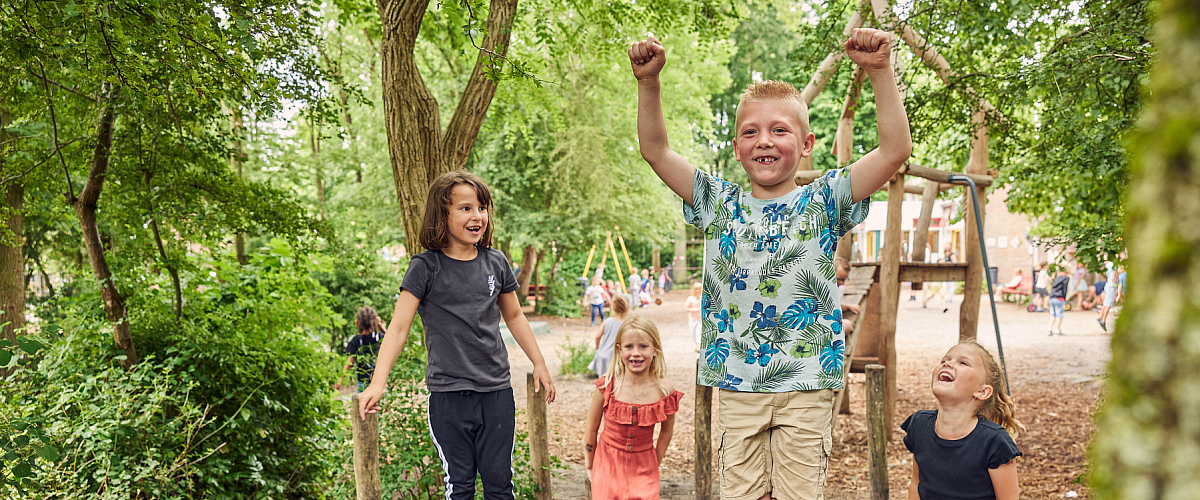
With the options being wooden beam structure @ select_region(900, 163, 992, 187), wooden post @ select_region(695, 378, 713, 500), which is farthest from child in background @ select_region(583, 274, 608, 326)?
wooden post @ select_region(695, 378, 713, 500)

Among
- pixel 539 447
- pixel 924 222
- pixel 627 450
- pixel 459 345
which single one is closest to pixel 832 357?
pixel 459 345

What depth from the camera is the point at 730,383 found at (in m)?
2.41

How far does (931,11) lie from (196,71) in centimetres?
445

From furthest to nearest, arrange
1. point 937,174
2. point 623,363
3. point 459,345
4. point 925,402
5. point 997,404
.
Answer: point 925,402, point 937,174, point 623,363, point 459,345, point 997,404

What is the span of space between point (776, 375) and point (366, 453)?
2.07 m

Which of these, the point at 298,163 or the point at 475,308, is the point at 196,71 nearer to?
the point at 475,308

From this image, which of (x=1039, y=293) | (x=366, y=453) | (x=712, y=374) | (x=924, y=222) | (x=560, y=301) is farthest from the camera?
(x=560, y=301)

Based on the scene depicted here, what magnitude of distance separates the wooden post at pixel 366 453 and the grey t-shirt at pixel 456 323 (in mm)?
513

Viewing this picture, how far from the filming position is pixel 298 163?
14.8 metres

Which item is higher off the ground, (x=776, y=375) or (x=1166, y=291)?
(x=1166, y=291)

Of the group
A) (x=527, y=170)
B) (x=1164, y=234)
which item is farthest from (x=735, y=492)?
(x=527, y=170)

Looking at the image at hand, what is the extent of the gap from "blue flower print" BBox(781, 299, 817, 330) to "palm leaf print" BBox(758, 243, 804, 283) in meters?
0.11

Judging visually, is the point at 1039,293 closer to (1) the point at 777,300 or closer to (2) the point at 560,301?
(2) the point at 560,301

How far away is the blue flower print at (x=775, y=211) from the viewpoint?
94.0 inches
